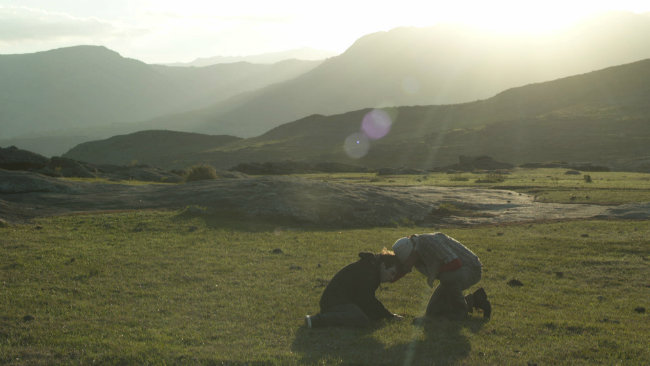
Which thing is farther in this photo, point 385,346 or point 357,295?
point 357,295

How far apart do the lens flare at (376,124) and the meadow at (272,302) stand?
16324 cm

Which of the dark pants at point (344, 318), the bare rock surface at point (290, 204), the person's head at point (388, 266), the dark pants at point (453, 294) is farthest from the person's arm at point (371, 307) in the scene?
the bare rock surface at point (290, 204)

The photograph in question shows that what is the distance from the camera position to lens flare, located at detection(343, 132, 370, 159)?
13873 centimetres

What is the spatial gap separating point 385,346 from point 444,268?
2177 mm

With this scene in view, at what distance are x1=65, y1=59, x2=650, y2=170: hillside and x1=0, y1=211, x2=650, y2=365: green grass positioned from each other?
257ft

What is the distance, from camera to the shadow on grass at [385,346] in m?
7.52

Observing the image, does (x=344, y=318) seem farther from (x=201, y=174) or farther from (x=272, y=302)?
(x=201, y=174)

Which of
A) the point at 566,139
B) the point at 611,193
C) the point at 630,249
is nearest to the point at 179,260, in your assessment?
the point at 630,249

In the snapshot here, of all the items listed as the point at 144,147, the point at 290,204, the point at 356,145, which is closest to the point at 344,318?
the point at 290,204

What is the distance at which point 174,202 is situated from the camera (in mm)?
28656

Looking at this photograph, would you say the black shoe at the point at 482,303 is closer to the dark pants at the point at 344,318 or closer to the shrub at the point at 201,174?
the dark pants at the point at 344,318

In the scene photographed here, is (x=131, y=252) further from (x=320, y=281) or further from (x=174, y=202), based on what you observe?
(x=174, y=202)

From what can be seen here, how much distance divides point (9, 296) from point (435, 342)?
353 inches

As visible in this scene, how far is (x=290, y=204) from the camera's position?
2609 cm
